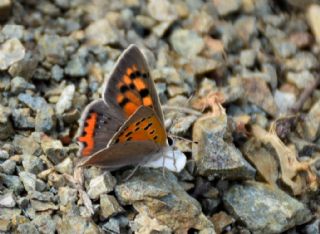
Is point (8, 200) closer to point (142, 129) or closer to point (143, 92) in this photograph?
point (142, 129)

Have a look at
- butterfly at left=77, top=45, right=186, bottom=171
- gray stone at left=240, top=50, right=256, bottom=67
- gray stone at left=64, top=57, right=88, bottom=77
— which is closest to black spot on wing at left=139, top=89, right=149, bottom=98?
butterfly at left=77, top=45, right=186, bottom=171

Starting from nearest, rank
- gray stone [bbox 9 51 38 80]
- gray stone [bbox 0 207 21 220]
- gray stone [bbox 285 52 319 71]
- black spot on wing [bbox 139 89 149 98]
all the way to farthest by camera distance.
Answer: gray stone [bbox 0 207 21 220], black spot on wing [bbox 139 89 149 98], gray stone [bbox 9 51 38 80], gray stone [bbox 285 52 319 71]

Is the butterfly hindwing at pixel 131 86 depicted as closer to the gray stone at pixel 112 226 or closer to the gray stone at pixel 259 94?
the gray stone at pixel 112 226

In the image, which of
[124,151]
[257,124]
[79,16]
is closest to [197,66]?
[257,124]

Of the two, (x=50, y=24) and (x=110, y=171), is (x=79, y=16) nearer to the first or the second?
(x=50, y=24)

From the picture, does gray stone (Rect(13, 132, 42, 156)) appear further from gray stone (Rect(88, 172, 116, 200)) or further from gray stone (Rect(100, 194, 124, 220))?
gray stone (Rect(100, 194, 124, 220))

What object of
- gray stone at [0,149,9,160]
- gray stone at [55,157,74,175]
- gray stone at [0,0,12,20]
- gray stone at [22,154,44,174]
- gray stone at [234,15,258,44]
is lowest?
gray stone at [55,157,74,175]

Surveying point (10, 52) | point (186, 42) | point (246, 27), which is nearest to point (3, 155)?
point (10, 52)

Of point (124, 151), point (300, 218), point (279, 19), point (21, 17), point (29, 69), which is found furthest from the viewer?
point (279, 19)
